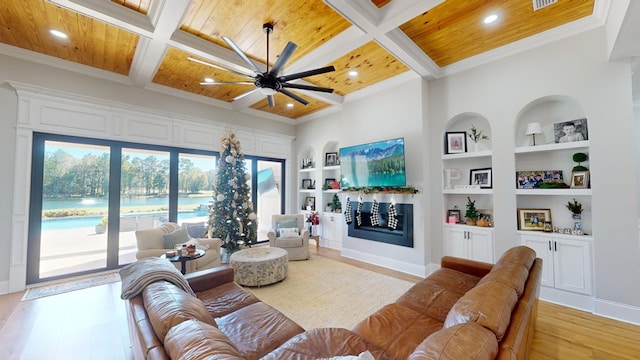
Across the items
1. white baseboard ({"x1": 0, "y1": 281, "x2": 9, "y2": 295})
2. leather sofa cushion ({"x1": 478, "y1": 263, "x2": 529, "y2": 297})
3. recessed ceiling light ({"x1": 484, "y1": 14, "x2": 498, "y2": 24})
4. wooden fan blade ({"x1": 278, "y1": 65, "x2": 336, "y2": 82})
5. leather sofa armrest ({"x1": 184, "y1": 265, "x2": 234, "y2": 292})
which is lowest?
white baseboard ({"x1": 0, "y1": 281, "x2": 9, "y2": 295})

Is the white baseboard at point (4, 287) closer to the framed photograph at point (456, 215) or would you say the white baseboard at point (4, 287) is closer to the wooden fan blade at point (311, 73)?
the wooden fan blade at point (311, 73)

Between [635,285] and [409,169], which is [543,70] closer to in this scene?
[409,169]

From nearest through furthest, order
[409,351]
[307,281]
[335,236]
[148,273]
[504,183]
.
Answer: [409,351]
[148,273]
[504,183]
[307,281]
[335,236]

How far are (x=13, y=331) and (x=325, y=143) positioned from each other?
551 centimetres

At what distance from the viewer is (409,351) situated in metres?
1.58

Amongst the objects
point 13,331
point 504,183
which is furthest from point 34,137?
point 504,183

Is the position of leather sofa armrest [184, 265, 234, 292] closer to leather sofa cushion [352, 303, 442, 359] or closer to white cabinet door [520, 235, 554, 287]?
leather sofa cushion [352, 303, 442, 359]

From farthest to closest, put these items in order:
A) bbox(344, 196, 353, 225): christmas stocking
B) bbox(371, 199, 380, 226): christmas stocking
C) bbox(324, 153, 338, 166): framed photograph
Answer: bbox(324, 153, 338, 166): framed photograph < bbox(344, 196, 353, 225): christmas stocking < bbox(371, 199, 380, 226): christmas stocking

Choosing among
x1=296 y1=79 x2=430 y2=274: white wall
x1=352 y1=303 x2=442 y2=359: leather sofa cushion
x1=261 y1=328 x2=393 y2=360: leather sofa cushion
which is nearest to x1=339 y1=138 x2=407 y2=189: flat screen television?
x1=296 y1=79 x2=430 y2=274: white wall

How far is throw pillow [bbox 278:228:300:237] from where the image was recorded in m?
5.11

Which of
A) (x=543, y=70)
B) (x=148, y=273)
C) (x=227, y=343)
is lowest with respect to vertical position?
(x=227, y=343)

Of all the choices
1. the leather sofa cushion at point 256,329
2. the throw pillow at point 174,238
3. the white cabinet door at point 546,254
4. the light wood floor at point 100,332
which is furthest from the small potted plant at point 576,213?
the throw pillow at point 174,238

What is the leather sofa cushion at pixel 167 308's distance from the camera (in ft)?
4.19

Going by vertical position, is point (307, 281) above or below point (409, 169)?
below
